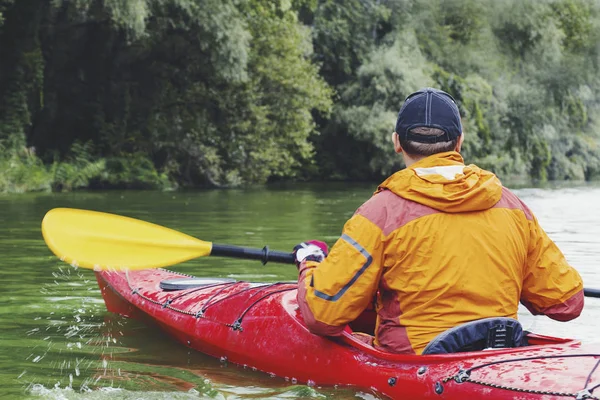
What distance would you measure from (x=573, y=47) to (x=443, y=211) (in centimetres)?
2557

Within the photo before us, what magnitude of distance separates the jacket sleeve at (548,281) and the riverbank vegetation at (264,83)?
44.0 ft

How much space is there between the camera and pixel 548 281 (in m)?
3.59

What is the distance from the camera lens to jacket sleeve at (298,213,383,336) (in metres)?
3.35

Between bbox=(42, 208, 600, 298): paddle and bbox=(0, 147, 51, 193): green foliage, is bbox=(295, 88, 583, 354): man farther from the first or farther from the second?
bbox=(0, 147, 51, 193): green foliage

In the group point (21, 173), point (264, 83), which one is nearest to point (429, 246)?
point (21, 173)

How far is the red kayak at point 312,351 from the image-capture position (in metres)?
3.18

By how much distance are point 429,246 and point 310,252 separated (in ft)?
2.75

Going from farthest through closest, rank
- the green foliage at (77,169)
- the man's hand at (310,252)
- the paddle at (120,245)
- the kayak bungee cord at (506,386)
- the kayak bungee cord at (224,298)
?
1. the green foliage at (77,169)
2. the paddle at (120,245)
3. the kayak bungee cord at (224,298)
4. the man's hand at (310,252)
5. the kayak bungee cord at (506,386)

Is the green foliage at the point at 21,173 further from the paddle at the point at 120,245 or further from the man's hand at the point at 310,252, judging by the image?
the man's hand at the point at 310,252

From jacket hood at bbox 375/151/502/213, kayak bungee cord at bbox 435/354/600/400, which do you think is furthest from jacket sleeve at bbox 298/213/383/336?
kayak bungee cord at bbox 435/354/600/400

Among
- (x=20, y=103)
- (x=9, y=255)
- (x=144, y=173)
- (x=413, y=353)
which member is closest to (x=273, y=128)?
(x=144, y=173)

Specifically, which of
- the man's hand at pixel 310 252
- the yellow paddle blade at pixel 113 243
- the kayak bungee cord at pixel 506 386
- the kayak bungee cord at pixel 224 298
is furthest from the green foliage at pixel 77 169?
the kayak bungee cord at pixel 506 386

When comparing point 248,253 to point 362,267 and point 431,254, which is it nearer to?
point 362,267

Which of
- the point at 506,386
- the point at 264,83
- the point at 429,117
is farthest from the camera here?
the point at 264,83
